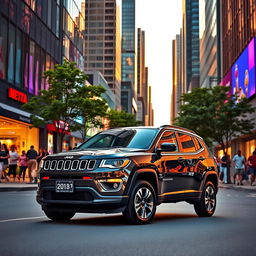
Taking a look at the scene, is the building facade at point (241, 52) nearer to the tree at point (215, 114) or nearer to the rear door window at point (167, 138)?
the tree at point (215, 114)

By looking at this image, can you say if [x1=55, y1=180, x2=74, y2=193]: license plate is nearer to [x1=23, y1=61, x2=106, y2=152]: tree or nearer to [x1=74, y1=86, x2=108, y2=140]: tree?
[x1=23, y1=61, x2=106, y2=152]: tree

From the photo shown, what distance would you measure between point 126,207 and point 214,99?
31192 millimetres

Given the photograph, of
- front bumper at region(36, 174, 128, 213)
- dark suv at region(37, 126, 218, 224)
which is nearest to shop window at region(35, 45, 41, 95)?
dark suv at region(37, 126, 218, 224)

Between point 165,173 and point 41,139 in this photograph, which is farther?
point 41,139

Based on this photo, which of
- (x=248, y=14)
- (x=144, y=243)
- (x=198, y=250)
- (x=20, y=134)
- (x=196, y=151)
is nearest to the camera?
(x=198, y=250)

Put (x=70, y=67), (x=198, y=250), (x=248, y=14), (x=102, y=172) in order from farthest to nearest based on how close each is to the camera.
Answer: (x=248, y=14) → (x=70, y=67) → (x=102, y=172) → (x=198, y=250)

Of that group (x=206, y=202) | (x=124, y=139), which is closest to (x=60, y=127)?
(x=206, y=202)

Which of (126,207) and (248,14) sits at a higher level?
(248,14)

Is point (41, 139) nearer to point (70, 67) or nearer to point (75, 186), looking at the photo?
point (70, 67)

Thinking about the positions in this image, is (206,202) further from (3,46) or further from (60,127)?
(60,127)

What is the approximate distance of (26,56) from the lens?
36375 millimetres

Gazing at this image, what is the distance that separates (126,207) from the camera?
852cm

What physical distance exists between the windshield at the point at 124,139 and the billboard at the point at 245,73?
31.3 m

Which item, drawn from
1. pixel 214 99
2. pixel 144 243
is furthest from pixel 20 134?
pixel 144 243
